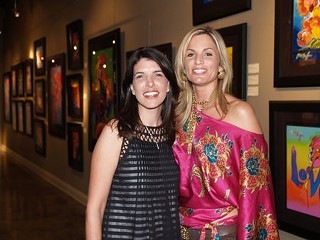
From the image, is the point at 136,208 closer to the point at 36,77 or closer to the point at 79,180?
the point at 79,180

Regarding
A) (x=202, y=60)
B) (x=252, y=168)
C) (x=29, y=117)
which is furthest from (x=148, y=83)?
(x=29, y=117)

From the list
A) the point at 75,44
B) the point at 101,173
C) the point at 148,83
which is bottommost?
the point at 101,173

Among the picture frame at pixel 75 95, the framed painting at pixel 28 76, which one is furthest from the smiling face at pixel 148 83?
the framed painting at pixel 28 76

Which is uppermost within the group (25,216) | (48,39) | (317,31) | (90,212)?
(48,39)

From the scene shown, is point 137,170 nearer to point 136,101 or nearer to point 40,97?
point 136,101

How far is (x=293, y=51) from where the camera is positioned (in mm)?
2740

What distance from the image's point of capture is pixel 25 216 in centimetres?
623

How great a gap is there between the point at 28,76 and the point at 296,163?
889 cm

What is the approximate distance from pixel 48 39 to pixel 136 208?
734 cm

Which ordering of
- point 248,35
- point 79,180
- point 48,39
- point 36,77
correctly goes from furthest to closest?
point 36,77, point 48,39, point 79,180, point 248,35

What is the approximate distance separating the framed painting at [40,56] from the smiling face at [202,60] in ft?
24.1

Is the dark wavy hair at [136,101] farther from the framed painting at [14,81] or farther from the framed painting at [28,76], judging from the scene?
the framed painting at [14,81]

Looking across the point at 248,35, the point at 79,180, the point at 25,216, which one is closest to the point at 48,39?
the point at 79,180

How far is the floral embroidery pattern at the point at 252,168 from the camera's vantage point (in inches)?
78.9
